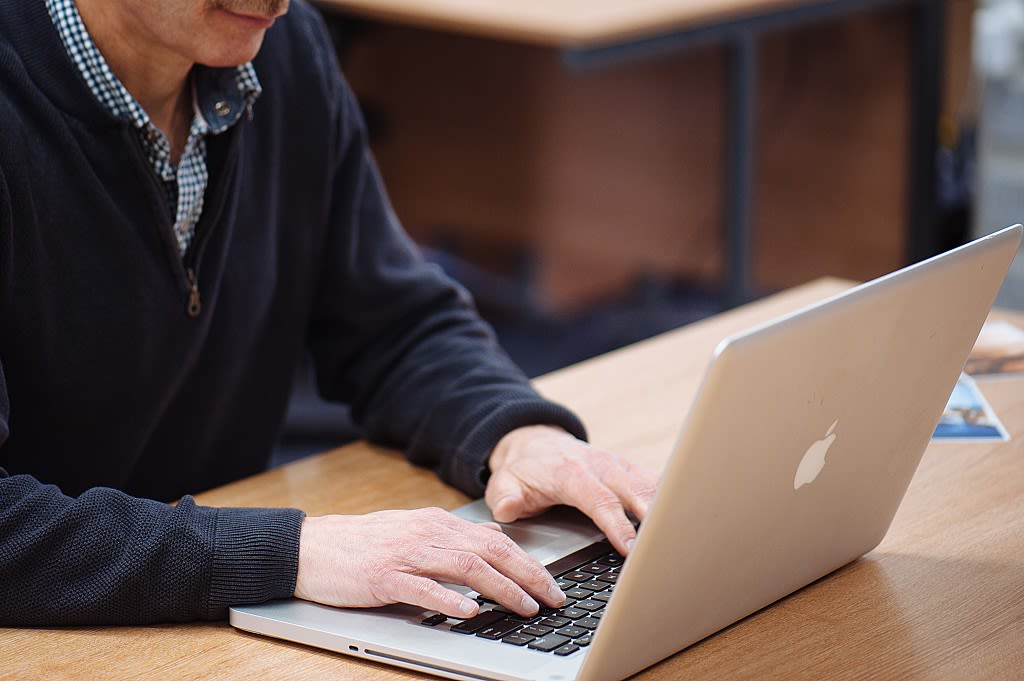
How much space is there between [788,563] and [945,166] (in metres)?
2.70

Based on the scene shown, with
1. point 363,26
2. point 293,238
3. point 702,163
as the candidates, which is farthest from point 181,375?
point 702,163

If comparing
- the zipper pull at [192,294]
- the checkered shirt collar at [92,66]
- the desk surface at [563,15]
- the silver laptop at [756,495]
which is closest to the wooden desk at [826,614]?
the silver laptop at [756,495]

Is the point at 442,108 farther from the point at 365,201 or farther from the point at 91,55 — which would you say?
the point at 91,55

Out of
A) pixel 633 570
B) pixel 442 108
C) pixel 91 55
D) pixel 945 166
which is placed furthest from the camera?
pixel 442 108

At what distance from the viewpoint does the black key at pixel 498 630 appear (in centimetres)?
83

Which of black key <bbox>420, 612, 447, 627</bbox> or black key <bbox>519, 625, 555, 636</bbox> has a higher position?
black key <bbox>519, 625, 555, 636</bbox>

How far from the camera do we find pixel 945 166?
3.36m

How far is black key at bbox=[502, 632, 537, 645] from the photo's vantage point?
816 millimetres

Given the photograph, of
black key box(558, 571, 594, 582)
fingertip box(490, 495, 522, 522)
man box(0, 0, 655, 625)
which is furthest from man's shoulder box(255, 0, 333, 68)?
black key box(558, 571, 594, 582)

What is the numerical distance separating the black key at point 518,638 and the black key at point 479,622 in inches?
0.9

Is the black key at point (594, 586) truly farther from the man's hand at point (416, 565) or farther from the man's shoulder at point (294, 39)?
the man's shoulder at point (294, 39)

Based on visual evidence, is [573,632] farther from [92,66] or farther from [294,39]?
[294,39]

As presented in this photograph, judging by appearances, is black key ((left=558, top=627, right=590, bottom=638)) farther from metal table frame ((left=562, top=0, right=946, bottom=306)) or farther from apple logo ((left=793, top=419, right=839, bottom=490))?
metal table frame ((left=562, top=0, right=946, bottom=306))

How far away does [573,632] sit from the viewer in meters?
0.83
